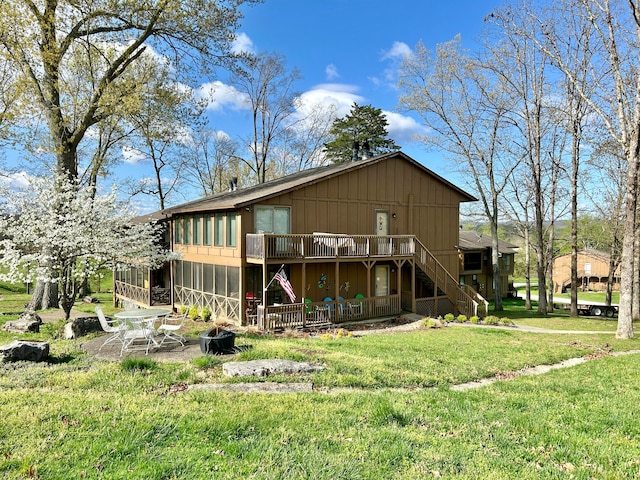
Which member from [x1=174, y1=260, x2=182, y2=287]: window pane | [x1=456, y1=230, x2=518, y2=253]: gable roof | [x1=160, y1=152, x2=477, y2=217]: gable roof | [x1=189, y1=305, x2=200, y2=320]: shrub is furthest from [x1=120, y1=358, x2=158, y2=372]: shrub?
[x1=456, y1=230, x2=518, y2=253]: gable roof

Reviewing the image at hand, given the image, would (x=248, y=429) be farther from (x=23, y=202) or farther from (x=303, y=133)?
(x=303, y=133)

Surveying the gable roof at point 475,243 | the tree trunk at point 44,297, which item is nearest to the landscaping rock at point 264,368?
the tree trunk at point 44,297

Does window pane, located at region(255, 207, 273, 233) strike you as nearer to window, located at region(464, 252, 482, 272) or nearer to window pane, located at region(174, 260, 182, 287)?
window pane, located at region(174, 260, 182, 287)

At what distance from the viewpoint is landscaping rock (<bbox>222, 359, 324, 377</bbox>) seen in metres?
6.83

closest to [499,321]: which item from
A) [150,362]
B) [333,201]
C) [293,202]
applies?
[333,201]

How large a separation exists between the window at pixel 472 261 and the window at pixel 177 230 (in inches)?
834

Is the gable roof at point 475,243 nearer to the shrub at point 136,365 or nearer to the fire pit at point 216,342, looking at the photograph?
the fire pit at point 216,342

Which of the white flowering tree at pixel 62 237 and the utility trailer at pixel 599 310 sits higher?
the white flowering tree at pixel 62 237

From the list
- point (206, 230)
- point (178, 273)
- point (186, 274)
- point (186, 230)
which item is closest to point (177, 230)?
point (186, 230)

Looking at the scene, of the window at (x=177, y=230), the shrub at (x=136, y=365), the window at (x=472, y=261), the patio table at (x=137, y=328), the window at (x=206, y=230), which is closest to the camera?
the shrub at (x=136, y=365)

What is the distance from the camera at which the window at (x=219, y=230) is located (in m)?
16.8

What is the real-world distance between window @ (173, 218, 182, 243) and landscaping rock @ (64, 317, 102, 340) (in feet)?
33.4

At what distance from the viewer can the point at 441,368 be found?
8.13m

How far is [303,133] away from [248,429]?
114 feet
